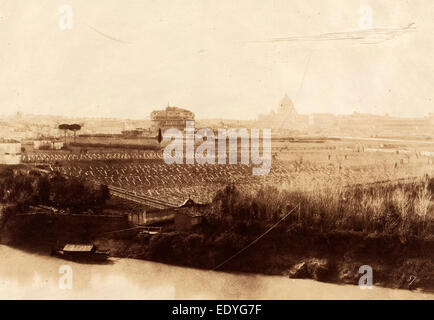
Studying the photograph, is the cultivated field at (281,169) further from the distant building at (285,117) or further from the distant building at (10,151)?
the distant building at (10,151)

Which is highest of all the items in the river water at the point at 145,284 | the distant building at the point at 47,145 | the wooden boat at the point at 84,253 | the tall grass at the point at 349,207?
the distant building at the point at 47,145

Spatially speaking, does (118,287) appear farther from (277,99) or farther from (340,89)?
(340,89)

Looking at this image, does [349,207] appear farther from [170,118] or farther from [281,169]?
[170,118]

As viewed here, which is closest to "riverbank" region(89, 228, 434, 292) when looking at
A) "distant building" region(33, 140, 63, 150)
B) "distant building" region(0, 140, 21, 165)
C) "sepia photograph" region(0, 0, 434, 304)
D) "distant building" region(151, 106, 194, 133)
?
"sepia photograph" region(0, 0, 434, 304)

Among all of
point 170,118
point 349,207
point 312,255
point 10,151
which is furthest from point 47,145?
point 349,207

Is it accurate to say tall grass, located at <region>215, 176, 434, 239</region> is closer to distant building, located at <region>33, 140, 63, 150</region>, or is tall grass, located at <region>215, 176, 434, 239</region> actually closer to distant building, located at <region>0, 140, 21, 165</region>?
distant building, located at <region>33, 140, 63, 150</region>

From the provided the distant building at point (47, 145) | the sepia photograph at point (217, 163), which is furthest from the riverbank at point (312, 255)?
the distant building at point (47, 145)
